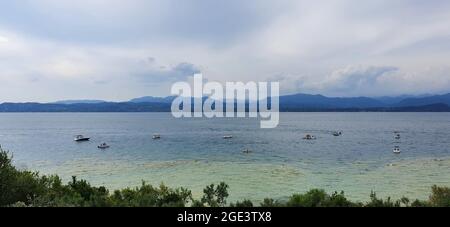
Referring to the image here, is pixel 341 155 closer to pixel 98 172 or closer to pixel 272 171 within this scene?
pixel 272 171

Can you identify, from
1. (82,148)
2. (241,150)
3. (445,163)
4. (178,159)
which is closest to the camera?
(445,163)

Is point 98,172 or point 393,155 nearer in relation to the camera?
point 98,172

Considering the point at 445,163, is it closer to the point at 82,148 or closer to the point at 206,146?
the point at 206,146

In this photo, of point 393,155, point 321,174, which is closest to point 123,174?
point 321,174

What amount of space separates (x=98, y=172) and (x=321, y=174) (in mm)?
31583

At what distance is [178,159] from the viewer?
68.7 meters

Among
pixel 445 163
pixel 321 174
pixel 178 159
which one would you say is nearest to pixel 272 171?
pixel 321 174
